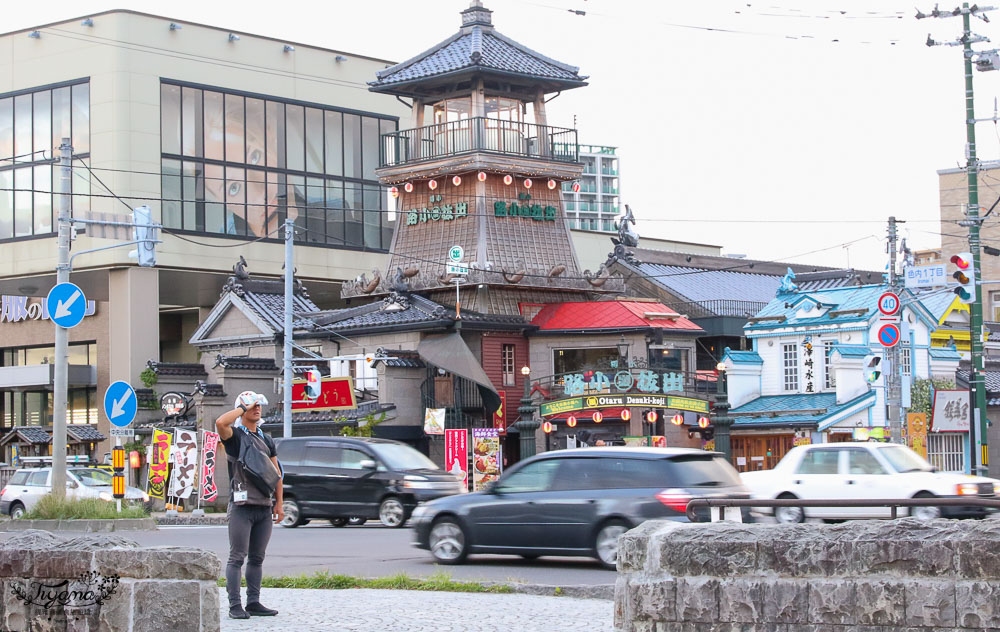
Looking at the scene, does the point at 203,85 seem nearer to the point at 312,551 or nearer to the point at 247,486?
the point at 312,551

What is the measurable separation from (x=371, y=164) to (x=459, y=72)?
16432 millimetres

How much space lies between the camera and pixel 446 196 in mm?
46125

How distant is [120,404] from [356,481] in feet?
15.7

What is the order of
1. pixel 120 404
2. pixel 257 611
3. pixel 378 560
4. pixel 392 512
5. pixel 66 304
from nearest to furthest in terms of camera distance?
1. pixel 257 611
2. pixel 378 560
3. pixel 66 304
4. pixel 120 404
5. pixel 392 512

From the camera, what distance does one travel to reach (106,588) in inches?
365

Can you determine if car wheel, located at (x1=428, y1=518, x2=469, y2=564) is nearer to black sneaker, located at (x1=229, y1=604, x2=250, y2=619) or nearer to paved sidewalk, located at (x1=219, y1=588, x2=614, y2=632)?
paved sidewalk, located at (x1=219, y1=588, x2=614, y2=632)

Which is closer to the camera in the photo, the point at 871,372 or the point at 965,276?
the point at 965,276

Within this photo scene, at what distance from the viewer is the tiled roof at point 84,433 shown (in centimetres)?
5012

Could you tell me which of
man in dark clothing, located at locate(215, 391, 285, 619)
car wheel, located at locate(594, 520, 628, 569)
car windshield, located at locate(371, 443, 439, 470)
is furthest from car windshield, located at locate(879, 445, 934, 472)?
man in dark clothing, located at locate(215, 391, 285, 619)

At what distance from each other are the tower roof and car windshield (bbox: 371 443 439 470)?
19.2 meters

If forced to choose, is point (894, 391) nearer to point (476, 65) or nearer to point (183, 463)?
point (476, 65)

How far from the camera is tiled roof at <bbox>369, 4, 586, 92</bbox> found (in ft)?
146

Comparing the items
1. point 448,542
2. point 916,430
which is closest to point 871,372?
point 916,430

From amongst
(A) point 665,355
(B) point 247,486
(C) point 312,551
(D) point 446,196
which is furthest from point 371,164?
(B) point 247,486
